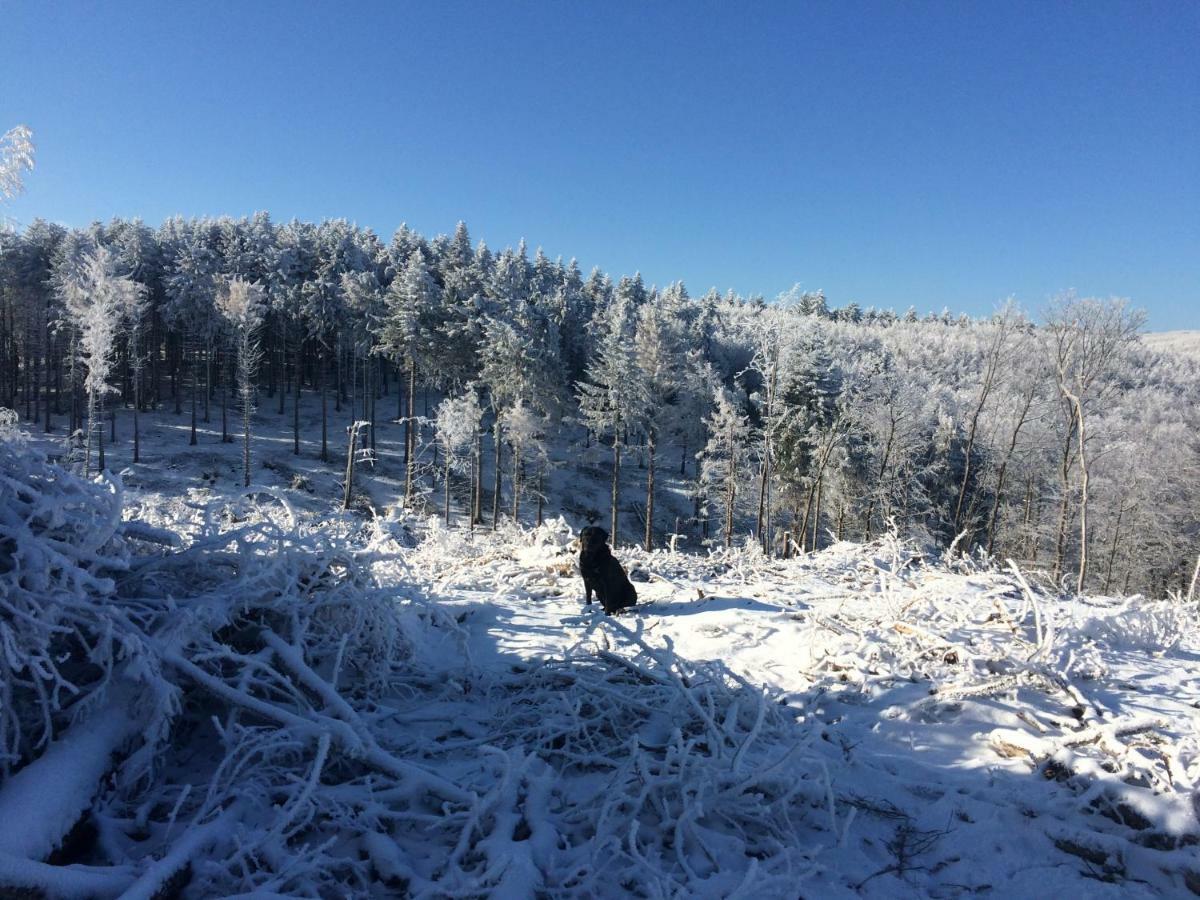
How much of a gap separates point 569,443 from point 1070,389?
32.8 metres

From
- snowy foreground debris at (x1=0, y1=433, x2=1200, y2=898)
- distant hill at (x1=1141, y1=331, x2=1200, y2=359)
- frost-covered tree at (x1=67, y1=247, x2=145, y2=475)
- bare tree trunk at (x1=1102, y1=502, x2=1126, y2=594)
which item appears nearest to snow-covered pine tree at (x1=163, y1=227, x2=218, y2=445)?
frost-covered tree at (x1=67, y1=247, x2=145, y2=475)

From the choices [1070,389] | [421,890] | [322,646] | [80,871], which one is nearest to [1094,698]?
[421,890]

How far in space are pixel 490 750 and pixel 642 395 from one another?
85.4ft

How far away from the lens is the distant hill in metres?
92.4

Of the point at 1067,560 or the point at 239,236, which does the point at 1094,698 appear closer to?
the point at 1067,560

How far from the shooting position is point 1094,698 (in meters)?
3.82

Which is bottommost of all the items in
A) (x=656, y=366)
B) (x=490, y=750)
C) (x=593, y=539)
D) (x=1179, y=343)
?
(x=490, y=750)

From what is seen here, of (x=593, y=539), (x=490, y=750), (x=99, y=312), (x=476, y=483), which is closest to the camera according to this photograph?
(x=490, y=750)

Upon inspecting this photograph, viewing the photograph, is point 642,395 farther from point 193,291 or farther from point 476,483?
point 193,291

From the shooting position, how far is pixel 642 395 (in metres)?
28.4

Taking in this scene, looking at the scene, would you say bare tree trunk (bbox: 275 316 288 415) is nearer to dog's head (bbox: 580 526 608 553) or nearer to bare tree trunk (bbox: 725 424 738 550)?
bare tree trunk (bbox: 725 424 738 550)

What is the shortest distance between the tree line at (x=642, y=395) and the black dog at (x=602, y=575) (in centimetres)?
1172

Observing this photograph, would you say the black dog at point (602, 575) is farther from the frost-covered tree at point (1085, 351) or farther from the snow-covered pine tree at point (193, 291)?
the snow-covered pine tree at point (193, 291)

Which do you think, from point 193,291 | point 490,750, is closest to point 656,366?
point 490,750
